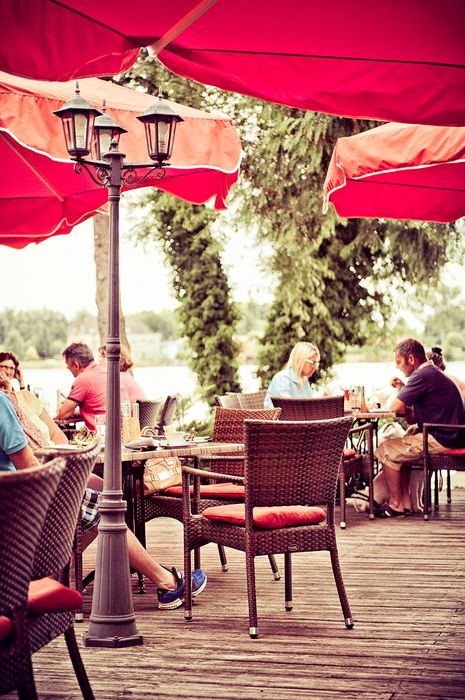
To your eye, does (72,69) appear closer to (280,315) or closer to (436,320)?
(280,315)

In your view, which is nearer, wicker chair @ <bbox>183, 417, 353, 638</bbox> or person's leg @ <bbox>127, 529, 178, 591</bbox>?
wicker chair @ <bbox>183, 417, 353, 638</bbox>

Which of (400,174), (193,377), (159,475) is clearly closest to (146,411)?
(159,475)

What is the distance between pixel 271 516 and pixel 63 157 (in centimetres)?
206

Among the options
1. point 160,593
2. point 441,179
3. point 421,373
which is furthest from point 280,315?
point 160,593

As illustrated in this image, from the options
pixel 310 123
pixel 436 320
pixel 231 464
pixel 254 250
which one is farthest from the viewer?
pixel 436 320

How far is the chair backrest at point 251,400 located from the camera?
8531 millimetres

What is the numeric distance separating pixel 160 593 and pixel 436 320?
8.24m

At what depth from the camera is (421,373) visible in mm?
8594

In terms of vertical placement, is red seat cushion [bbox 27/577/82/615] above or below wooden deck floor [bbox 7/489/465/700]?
above

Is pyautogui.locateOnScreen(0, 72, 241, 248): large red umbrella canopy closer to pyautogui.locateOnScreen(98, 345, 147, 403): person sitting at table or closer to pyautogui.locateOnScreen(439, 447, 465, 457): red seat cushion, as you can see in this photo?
pyautogui.locateOnScreen(98, 345, 147, 403): person sitting at table

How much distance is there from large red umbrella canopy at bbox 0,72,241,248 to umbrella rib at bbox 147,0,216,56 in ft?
5.12

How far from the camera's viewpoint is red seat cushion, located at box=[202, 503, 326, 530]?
507 centimetres

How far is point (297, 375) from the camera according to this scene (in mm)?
→ 8828

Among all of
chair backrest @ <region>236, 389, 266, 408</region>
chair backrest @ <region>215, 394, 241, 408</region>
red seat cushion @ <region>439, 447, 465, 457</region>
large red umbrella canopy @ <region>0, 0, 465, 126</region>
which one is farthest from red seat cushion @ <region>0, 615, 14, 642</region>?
red seat cushion @ <region>439, 447, 465, 457</region>
